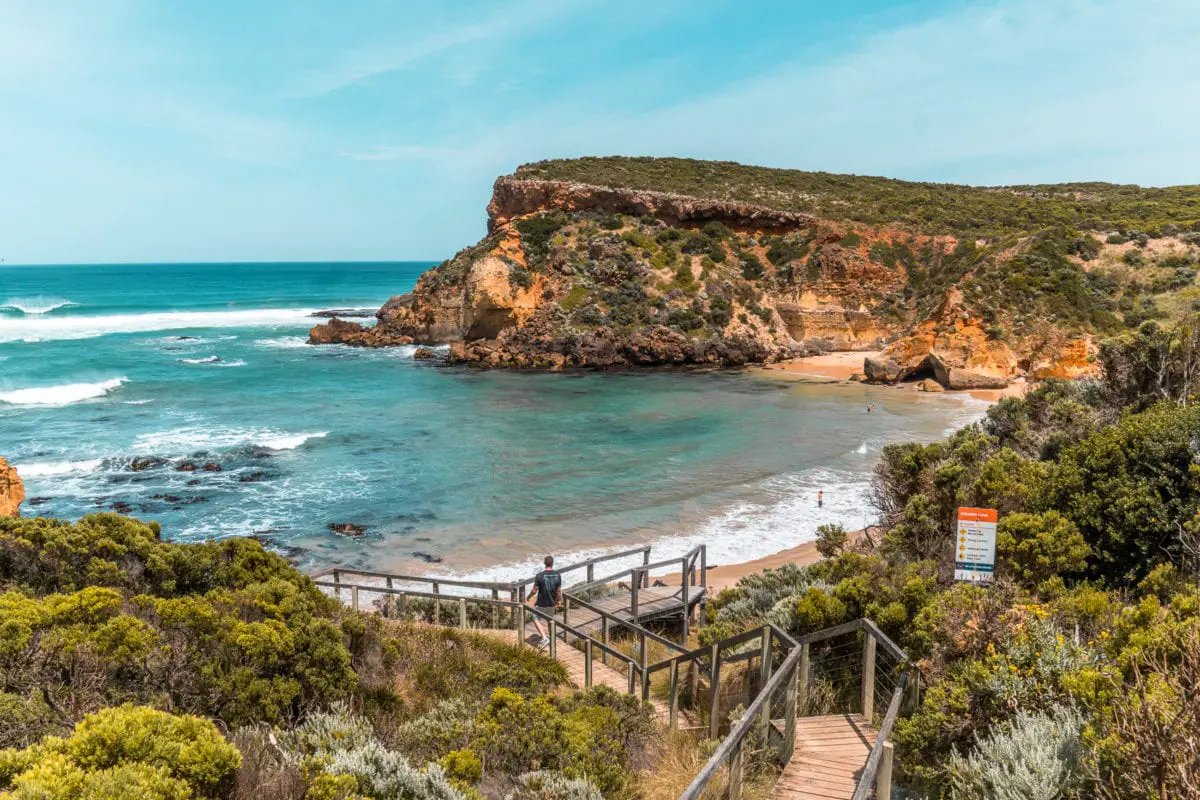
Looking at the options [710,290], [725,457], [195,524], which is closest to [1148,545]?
[725,457]

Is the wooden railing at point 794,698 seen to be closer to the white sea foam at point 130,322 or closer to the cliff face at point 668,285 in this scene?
the cliff face at point 668,285

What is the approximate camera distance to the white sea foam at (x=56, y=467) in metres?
22.7

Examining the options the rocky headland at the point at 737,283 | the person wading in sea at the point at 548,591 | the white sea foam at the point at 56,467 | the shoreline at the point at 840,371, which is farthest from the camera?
the rocky headland at the point at 737,283

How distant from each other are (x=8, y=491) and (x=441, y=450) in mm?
13692

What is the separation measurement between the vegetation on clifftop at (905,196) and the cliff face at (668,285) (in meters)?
3.57

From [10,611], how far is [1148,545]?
10.5 m

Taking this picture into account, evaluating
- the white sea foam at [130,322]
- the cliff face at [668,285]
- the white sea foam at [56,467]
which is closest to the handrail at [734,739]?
the white sea foam at [56,467]

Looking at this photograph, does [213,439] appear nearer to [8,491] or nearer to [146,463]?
[146,463]

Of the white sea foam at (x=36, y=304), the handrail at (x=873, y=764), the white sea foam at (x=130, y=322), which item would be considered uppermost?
the white sea foam at (x=36, y=304)

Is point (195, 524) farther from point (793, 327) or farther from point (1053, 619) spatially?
point (793, 327)

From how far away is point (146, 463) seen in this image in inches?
938

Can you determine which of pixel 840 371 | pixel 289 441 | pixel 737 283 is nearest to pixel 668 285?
pixel 737 283

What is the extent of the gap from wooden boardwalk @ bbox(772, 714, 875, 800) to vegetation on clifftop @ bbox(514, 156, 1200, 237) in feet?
161

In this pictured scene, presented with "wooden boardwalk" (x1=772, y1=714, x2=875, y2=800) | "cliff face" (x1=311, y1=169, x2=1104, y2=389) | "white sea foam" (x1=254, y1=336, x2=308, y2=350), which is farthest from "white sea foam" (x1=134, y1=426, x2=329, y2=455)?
"white sea foam" (x1=254, y1=336, x2=308, y2=350)
